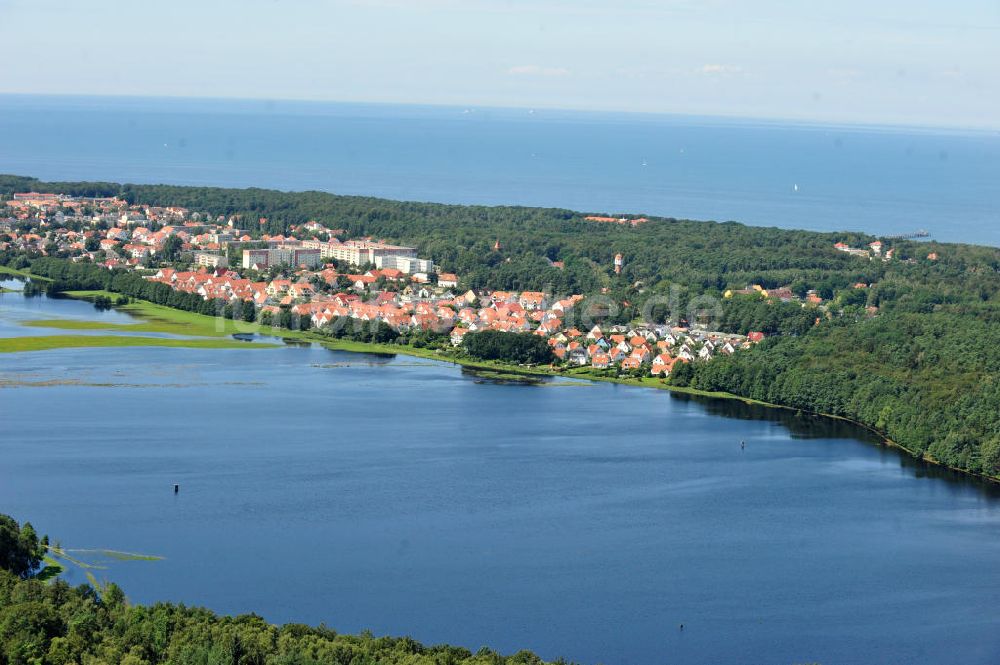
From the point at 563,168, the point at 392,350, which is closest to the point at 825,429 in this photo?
the point at 392,350

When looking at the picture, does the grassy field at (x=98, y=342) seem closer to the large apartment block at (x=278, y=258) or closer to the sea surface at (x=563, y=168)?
the large apartment block at (x=278, y=258)

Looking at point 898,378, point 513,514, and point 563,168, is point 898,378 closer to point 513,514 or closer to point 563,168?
point 513,514

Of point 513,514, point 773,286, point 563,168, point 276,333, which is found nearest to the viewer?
point 513,514

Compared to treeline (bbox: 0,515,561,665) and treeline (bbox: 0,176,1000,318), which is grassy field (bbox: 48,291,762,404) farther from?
treeline (bbox: 0,515,561,665)

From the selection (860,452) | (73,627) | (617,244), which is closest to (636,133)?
(617,244)

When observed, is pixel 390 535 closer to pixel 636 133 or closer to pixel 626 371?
pixel 626 371

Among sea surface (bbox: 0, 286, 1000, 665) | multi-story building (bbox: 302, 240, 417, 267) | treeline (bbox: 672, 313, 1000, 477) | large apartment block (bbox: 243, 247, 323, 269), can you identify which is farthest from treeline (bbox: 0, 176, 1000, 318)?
sea surface (bbox: 0, 286, 1000, 665)
